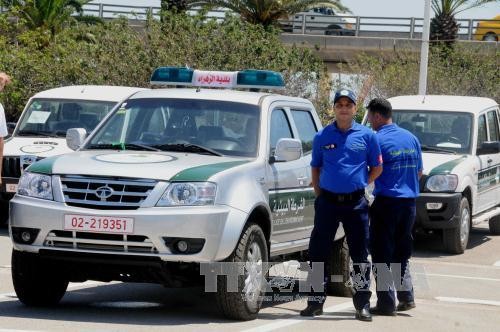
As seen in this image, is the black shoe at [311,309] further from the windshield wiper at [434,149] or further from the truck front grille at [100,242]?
the windshield wiper at [434,149]

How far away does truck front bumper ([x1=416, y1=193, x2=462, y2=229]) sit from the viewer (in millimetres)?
15469

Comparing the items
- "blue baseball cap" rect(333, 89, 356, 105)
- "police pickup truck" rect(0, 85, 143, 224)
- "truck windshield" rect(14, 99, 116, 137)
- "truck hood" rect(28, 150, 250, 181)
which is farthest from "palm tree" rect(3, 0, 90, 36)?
"blue baseball cap" rect(333, 89, 356, 105)

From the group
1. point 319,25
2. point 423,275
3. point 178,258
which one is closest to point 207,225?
point 178,258

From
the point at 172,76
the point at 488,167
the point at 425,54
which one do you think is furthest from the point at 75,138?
the point at 425,54

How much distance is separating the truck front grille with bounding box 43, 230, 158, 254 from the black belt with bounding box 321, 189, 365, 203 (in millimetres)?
1515

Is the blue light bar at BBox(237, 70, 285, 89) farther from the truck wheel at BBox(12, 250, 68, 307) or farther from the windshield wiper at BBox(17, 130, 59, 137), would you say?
the windshield wiper at BBox(17, 130, 59, 137)

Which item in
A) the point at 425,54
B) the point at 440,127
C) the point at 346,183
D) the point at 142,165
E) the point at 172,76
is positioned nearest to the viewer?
the point at 142,165

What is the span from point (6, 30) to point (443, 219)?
1860 cm

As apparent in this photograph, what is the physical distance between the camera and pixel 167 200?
8.76m

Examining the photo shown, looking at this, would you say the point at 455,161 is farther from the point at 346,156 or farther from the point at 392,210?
the point at 346,156

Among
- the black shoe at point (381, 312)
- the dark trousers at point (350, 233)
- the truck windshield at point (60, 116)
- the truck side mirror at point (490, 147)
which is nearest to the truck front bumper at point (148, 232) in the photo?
the dark trousers at point (350, 233)

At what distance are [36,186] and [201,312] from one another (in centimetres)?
172

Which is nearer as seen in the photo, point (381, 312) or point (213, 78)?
point (381, 312)

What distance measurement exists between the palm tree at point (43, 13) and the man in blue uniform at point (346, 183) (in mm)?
28913
